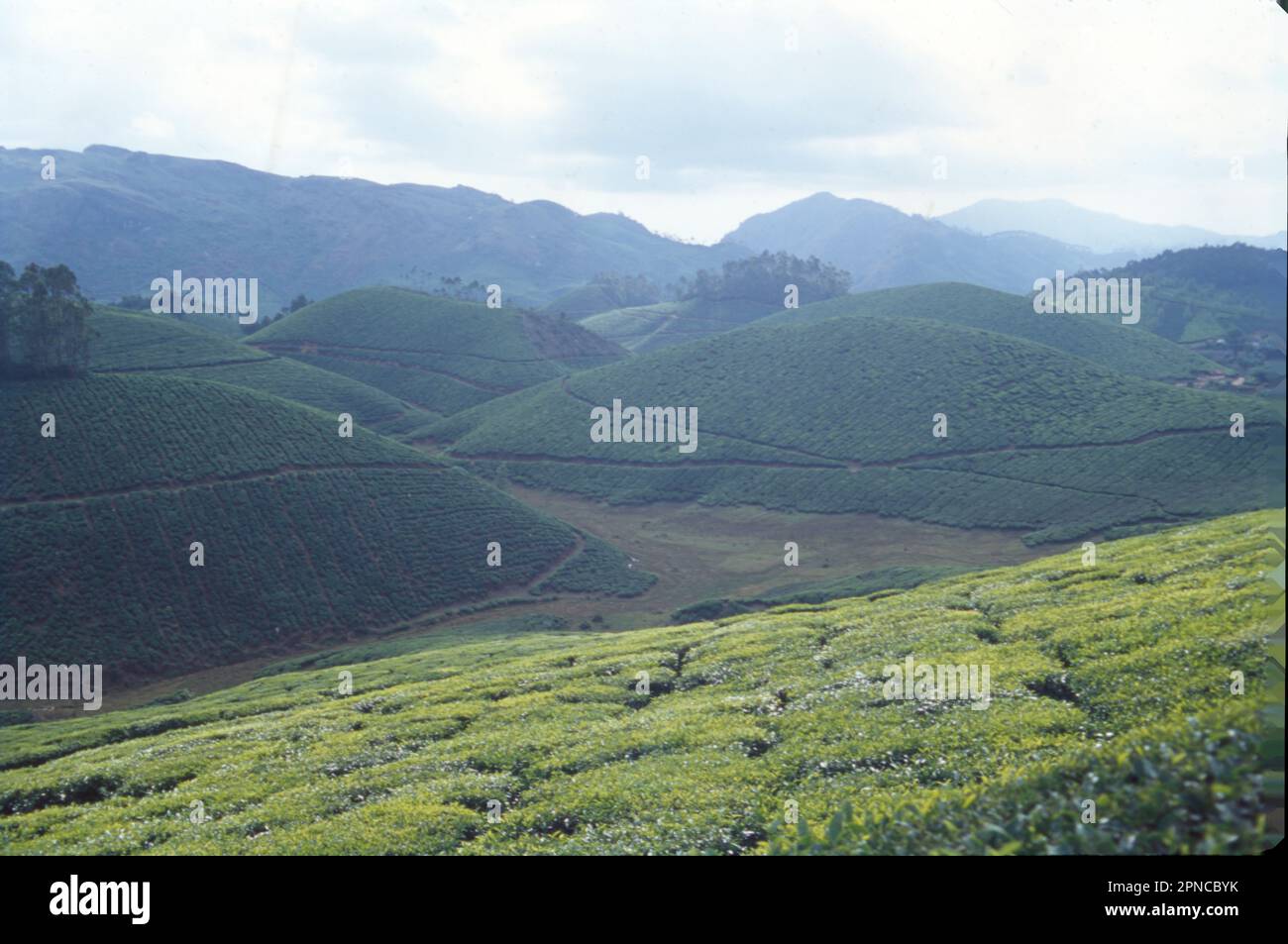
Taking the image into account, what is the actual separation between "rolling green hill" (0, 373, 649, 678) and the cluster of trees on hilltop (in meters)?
2.18

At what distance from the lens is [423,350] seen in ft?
603

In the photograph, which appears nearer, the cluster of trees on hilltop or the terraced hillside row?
the terraced hillside row

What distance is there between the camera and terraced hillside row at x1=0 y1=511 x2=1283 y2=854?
8.82 metres

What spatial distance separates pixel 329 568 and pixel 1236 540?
63136 millimetres

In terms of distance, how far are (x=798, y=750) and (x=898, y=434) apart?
104 meters

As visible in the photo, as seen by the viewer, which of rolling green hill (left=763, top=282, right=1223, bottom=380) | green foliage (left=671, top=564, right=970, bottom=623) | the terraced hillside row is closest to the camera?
the terraced hillside row

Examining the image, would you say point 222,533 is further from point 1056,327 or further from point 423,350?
point 1056,327

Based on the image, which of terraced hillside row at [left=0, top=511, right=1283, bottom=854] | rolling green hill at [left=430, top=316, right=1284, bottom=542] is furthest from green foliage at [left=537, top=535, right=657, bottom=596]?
terraced hillside row at [left=0, top=511, right=1283, bottom=854]

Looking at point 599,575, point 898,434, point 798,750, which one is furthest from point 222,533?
point 898,434

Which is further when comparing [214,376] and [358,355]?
[358,355]

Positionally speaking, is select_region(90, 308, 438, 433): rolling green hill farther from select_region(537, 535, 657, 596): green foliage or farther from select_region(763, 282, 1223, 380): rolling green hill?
select_region(763, 282, 1223, 380): rolling green hill

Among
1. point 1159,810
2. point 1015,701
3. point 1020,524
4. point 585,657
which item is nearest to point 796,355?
point 1020,524

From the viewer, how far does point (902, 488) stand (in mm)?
106750
